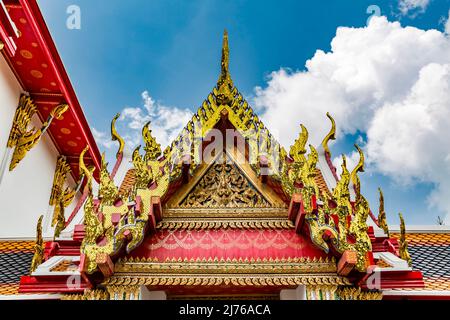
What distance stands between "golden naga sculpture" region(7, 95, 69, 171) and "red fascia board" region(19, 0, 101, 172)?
42 cm

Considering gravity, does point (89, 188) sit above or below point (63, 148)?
below

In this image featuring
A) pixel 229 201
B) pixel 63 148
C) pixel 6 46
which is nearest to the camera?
pixel 229 201

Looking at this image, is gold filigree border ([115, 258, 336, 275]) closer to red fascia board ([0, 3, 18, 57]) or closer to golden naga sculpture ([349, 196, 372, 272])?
golden naga sculpture ([349, 196, 372, 272])

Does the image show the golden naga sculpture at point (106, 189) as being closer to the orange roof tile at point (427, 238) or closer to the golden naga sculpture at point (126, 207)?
the golden naga sculpture at point (126, 207)

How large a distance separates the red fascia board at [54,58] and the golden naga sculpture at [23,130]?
1.39 feet

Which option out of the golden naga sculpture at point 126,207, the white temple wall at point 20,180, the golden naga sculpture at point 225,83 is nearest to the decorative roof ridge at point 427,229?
the golden naga sculpture at point 225,83

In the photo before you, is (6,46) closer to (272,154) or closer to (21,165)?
(21,165)

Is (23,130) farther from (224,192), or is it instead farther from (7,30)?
(224,192)

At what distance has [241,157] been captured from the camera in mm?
4395

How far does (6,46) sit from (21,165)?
11.0ft

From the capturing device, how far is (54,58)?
30.5 feet

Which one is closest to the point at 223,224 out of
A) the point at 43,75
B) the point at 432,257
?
the point at 432,257

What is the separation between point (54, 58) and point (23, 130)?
198 centimetres
